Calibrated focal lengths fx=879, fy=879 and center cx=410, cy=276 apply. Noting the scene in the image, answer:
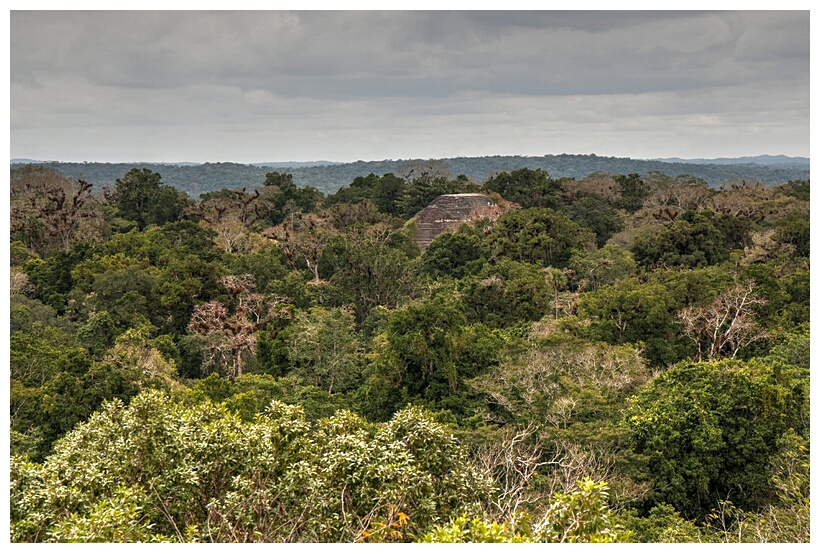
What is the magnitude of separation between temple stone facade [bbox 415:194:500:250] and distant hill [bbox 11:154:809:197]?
52.8 m

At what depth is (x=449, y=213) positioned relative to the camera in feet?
139

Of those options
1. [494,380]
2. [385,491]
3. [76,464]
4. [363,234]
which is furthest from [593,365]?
[363,234]

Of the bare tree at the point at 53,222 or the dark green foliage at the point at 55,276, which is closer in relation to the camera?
the dark green foliage at the point at 55,276

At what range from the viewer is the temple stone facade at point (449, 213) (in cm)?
4141

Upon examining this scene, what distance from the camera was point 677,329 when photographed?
68.4ft

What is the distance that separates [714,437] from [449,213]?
29413mm

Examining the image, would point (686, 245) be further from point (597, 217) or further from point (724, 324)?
point (597, 217)

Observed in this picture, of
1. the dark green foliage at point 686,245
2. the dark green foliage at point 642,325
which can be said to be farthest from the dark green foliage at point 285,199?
the dark green foliage at point 642,325

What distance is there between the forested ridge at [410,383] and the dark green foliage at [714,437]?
0.04 meters

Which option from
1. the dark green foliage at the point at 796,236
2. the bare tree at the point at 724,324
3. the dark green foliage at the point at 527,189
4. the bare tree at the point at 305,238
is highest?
the dark green foliage at the point at 527,189

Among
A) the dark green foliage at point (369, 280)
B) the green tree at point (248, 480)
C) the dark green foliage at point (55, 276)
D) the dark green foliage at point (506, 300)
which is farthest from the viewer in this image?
→ the dark green foliage at point (369, 280)

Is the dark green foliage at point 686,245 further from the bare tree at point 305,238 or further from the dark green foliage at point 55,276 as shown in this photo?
the dark green foliage at point 55,276

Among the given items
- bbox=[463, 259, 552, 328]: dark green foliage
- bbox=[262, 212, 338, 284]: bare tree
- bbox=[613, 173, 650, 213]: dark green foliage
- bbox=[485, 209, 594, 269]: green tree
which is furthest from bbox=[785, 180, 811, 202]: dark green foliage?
bbox=[262, 212, 338, 284]: bare tree

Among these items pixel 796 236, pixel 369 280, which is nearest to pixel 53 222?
pixel 369 280
